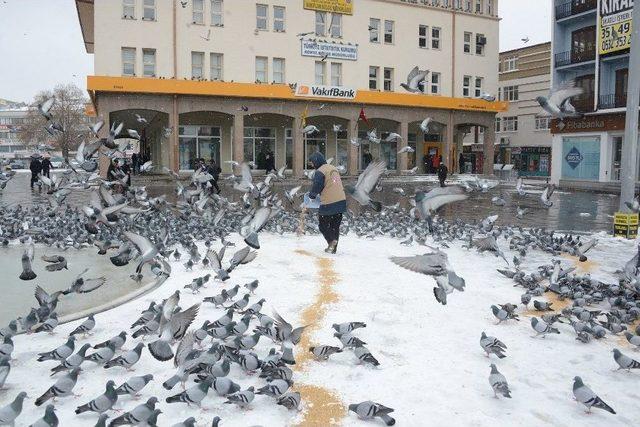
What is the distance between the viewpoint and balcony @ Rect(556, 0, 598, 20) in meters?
35.1

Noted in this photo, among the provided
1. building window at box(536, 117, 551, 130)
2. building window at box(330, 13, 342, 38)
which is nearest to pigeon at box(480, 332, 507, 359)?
building window at box(330, 13, 342, 38)

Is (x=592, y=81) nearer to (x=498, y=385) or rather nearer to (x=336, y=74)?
(x=336, y=74)

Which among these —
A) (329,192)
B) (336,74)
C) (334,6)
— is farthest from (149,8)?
(329,192)

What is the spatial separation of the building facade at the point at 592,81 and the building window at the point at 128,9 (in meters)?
26.7

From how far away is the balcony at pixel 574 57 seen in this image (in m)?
35.6

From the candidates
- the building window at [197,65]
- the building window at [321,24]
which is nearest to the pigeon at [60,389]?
the building window at [197,65]

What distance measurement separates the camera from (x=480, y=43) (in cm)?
4256

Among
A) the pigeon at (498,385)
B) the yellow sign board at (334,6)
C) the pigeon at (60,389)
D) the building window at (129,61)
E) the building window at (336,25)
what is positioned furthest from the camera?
the building window at (336,25)

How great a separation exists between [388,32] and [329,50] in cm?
524

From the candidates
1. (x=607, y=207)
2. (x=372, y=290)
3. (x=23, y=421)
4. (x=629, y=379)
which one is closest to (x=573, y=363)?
(x=629, y=379)

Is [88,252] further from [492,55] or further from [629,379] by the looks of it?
[492,55]

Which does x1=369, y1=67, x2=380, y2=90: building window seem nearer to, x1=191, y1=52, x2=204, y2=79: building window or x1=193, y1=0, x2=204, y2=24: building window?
x1=191, y1=52, x2=204, y2=79: building window

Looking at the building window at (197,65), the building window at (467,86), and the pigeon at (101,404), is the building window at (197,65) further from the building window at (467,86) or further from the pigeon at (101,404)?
the pigeon at (101,404)

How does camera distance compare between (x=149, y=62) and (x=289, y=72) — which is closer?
(x=149, y=62)
